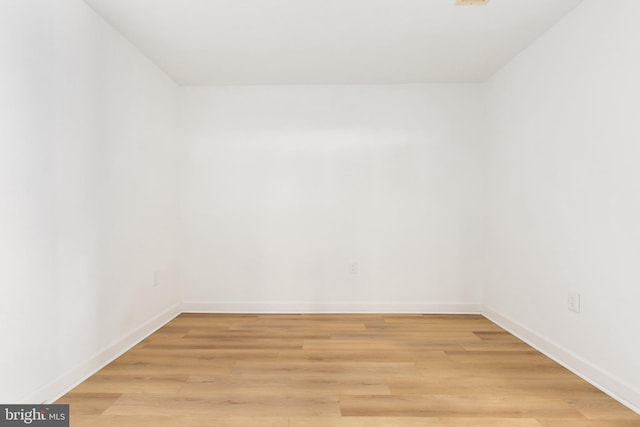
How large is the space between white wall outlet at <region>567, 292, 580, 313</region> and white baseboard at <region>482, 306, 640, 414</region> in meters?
0.29

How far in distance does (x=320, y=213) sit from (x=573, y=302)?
7.67ft

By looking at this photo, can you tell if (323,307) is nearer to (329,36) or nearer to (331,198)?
(331,198)

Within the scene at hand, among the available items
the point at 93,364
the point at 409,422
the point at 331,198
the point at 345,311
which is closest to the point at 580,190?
the point at 409,422

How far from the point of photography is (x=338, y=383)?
2.42 m

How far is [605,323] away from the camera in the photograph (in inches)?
92.6

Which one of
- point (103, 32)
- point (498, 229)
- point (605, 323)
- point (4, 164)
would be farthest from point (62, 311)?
point (498, 229)

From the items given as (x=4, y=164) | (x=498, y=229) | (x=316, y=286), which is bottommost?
(x=316, y=286)

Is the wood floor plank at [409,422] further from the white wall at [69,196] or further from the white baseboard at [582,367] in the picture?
the white wall at [69,196]

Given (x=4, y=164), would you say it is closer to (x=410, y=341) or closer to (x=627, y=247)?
(x=410, y=341)

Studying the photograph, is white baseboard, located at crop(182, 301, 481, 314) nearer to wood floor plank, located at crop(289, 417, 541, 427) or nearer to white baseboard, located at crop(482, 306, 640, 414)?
white baseboard, located at crop(482, 306, 640, 414)

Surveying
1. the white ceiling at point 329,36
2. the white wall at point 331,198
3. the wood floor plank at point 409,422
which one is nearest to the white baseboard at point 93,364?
the white wall at point 331,198

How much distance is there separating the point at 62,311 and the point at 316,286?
238cm

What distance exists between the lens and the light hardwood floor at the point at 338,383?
2012 millimetres

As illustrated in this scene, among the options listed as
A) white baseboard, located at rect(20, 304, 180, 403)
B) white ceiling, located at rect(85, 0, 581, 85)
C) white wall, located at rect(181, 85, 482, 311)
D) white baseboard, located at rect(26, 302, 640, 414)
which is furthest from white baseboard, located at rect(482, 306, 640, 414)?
white baseboard, located at rect(20, 304, 180, 403)
